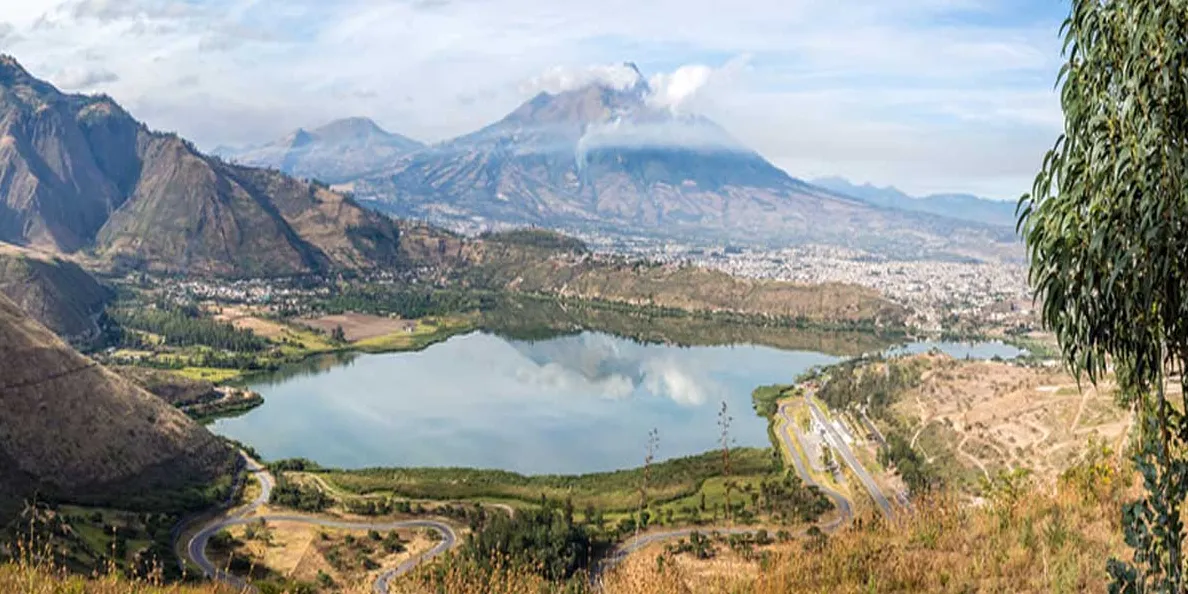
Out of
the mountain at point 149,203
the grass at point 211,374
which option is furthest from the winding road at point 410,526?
the mountain at point 149,203

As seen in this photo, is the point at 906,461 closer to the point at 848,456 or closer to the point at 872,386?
the point at 848,456

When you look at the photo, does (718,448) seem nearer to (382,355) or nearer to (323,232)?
(382,355)

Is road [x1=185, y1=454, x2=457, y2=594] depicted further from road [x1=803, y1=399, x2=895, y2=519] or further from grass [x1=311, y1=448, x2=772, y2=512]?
road [x1=803, y1=399, x2=895, y2=519]

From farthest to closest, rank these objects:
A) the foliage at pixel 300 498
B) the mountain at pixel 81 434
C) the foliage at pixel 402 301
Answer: the foliage at pixel 402 301, the foliage at pixel 300 498, the mountain at pixel 81 434

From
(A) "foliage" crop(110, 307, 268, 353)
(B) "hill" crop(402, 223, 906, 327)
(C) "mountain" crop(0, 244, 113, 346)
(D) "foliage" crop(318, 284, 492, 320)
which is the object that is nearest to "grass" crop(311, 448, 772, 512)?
(A) "foliage" crop(110, 307, 268, 353)

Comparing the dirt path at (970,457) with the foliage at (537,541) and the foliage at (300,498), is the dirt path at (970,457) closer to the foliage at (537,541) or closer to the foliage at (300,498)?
the foliage at (537,541)

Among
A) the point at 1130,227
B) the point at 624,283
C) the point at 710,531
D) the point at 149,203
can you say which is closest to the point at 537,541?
the point at 710,531
